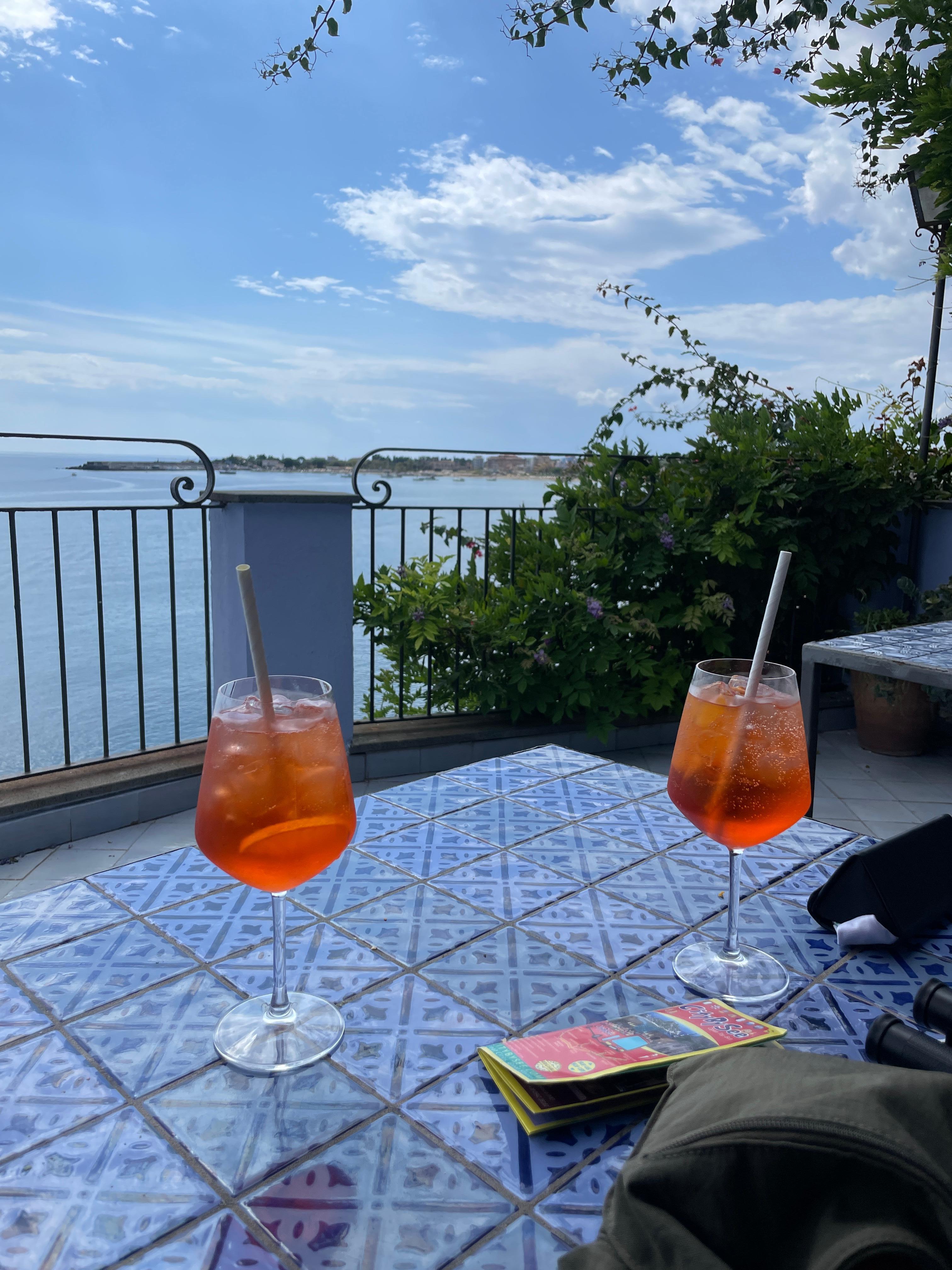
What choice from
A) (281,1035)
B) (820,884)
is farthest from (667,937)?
(281,1035)

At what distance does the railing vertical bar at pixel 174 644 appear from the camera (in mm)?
3688

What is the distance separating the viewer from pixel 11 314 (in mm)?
16484

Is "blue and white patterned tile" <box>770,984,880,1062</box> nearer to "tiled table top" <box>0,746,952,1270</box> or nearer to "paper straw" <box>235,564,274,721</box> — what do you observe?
"tiled table top" <box>0,746,952,1270</box>

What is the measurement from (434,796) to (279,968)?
0.56m

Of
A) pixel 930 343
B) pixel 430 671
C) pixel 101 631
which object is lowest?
pixel 430 671

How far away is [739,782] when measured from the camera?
2.68ft

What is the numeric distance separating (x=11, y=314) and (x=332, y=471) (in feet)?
53.1

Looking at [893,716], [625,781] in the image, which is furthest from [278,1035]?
[893,716]

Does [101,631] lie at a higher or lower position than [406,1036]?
lower

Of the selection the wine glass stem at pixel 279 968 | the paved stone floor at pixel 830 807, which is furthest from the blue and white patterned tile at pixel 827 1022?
the paved stone floor at pixel 830 807

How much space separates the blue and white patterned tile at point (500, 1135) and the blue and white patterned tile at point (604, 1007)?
94 mm

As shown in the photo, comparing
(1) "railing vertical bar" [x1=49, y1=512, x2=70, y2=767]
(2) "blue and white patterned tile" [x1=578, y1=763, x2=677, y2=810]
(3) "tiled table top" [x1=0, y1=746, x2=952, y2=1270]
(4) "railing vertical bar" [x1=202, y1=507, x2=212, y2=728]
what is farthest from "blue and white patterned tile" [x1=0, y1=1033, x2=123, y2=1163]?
(4) "railing vertical bar" [x1=202, y1=507, x2=212, y2=728]

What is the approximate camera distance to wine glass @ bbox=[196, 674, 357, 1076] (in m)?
0.70

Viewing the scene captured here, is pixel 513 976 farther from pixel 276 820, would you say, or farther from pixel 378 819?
pixel 378 819
